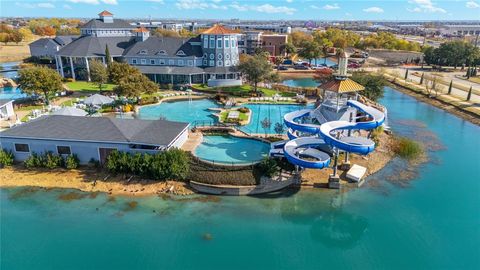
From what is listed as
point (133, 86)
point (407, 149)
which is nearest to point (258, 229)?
point (407, 149)

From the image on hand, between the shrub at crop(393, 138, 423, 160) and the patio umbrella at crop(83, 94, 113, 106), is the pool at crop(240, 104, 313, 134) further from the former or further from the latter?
the patio umbrella at crop(83, 94, 113, 106)

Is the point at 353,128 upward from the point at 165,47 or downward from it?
downward

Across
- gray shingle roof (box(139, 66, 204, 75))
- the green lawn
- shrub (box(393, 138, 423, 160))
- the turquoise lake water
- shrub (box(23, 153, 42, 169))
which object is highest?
gray shingle roof (box(139, 66, 204, 75))

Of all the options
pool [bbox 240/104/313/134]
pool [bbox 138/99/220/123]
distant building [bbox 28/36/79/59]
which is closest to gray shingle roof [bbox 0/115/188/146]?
pool [bbox 240/104/313/134]

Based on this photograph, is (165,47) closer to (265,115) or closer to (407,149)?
(265,115)

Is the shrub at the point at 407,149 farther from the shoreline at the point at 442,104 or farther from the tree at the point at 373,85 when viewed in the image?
the shoreline at the point at 442,104

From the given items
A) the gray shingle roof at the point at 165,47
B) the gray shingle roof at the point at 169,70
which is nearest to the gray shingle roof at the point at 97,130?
the gray shingle roof at the point at 169,70
